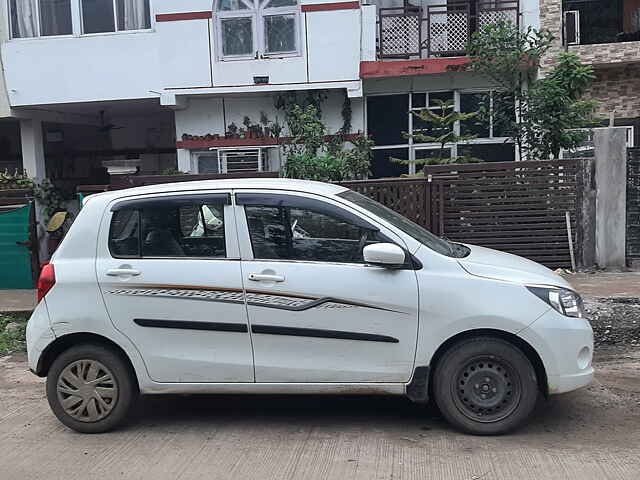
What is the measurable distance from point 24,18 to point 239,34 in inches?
171

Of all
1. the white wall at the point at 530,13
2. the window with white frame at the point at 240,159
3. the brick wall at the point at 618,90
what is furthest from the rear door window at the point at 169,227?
the brick wall at the point at 618,90

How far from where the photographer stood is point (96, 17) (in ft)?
43.6

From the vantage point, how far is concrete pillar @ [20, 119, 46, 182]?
48.0 feet

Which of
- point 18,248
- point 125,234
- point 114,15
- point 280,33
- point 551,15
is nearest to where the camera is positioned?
point 125,234

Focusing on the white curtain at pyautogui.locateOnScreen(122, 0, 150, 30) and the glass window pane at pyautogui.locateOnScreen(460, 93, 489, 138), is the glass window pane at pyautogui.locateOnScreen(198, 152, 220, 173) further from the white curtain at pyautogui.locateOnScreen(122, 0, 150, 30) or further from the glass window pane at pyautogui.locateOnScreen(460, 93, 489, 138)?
the glass window pane at pyautogui.locateOnScreen(460, 93, 489, 138)

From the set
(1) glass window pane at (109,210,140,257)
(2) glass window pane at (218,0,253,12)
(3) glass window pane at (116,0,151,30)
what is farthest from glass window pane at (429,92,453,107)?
(1) glass window pane at (109,210,140,257)

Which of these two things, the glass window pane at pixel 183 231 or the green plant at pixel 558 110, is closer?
the glass window pane at pixel 183 231

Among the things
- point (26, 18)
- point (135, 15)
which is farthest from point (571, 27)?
point (26, 18)

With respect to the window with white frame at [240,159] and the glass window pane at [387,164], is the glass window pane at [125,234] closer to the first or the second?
the window with white frame at [240,159]

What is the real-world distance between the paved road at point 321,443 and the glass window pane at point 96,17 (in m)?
9.40

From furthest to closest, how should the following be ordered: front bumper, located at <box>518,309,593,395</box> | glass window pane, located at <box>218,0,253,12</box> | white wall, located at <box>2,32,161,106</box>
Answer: white wall, located at <box>2,32,161,106</box>, glass window pane, located at <box>218,0,253,12</box>, front bumper, located at <box>518,309,593,395</box>

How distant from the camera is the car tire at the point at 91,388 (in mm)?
5027

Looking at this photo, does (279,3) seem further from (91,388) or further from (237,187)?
(91,388)

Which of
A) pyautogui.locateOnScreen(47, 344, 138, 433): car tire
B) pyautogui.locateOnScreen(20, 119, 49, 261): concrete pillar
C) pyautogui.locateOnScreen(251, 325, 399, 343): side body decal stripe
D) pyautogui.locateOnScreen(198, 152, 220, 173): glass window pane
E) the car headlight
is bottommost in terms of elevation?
pyautogui.locateOnScreen(47, 344, 138, 433): car tire
